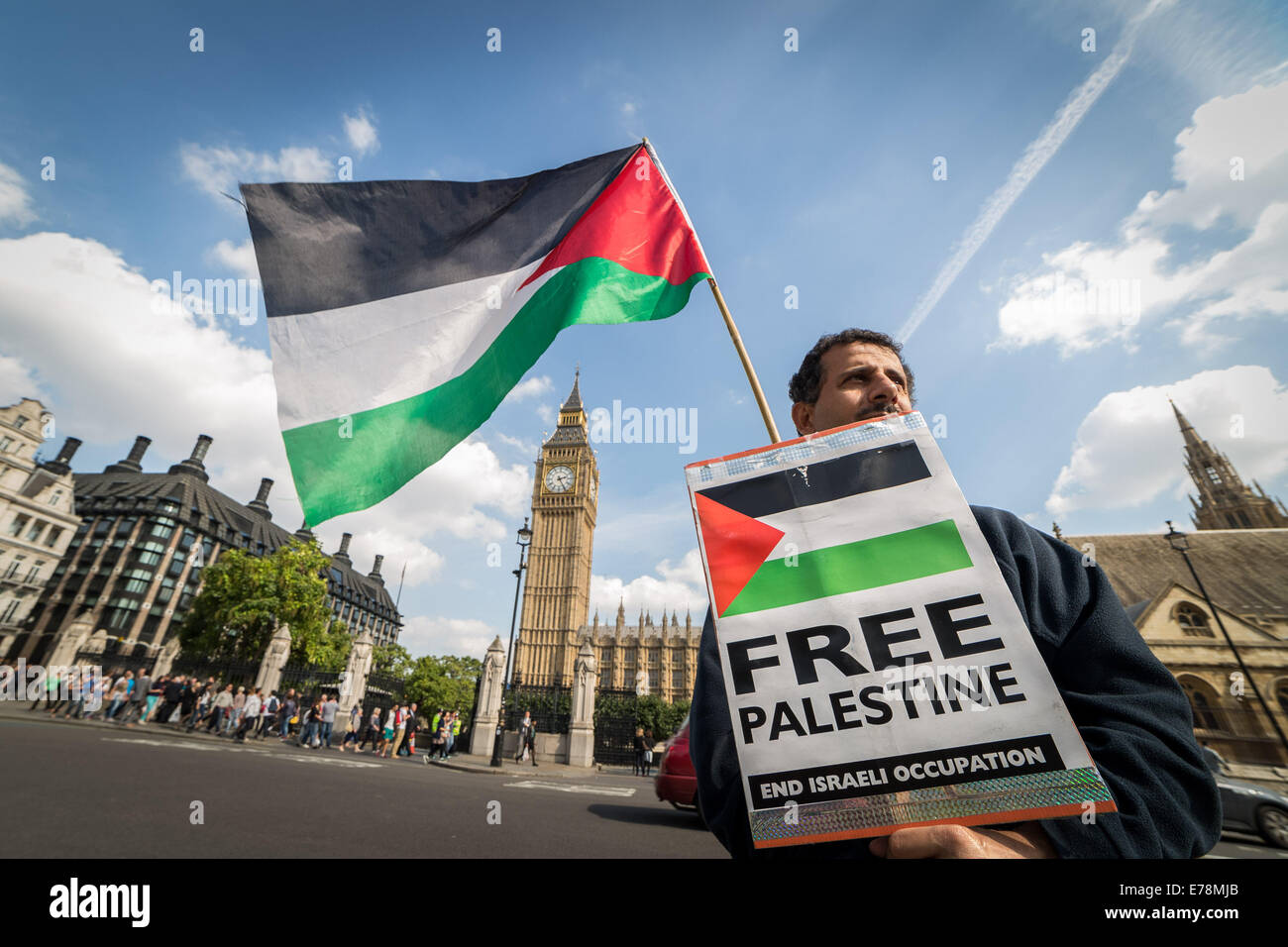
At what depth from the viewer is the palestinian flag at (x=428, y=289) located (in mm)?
2996

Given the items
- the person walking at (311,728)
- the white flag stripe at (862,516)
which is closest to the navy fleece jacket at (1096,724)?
the white flag stripe at (862,516)

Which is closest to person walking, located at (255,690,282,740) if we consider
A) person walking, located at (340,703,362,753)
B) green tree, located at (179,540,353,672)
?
person walking, located at (340,703,362,753)

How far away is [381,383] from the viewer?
10.2ft

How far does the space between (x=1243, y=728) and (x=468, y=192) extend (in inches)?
1488

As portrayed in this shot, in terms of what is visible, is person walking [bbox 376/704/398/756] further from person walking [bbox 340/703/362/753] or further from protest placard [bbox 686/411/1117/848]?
protest placard [bbox 686/411/1117/848]

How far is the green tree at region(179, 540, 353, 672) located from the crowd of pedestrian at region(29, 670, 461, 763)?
35.3 ft

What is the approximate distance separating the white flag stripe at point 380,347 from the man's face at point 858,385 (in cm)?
218

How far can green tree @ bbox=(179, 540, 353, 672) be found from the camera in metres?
32.4

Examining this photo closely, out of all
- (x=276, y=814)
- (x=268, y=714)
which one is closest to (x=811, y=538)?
(x=276, y=814)

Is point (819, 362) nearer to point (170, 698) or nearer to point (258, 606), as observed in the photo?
point (170, 698)

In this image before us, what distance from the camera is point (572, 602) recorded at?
218 ft

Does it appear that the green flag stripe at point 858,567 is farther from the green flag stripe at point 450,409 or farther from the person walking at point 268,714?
the person walking at point 268,714

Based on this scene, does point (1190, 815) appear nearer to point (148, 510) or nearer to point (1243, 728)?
point (1243, 728)
